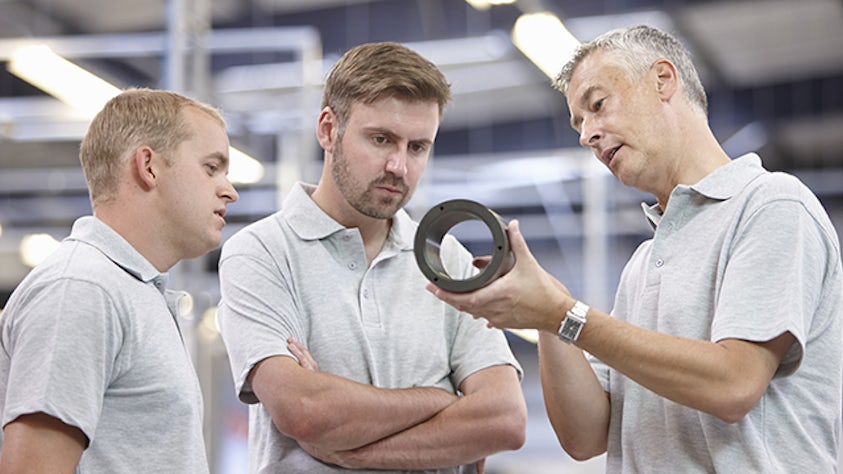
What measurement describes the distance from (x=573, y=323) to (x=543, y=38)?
3806mm

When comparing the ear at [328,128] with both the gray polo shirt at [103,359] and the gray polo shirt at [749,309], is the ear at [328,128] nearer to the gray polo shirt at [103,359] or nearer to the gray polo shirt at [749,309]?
the gray polo shirt at [103,359]

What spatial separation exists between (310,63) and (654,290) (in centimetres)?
339

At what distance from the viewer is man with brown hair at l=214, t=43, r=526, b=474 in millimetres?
1940

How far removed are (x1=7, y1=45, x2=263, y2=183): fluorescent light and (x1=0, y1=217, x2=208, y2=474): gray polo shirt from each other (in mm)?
2435

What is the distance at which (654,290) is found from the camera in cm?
184

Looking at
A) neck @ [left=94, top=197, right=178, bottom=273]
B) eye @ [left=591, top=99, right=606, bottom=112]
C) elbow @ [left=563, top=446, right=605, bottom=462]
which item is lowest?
elbow @ [left=563, top=446, right=605, bottom=462]

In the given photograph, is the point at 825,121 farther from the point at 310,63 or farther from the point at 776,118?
the point at 310,63

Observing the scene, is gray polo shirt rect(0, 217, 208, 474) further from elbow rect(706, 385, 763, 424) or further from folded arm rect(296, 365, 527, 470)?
elbow rect(706, 385, 763, 424)

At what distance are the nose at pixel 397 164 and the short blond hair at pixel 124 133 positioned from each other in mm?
380

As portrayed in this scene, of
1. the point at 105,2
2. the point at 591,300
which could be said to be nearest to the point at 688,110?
the point at 105,2

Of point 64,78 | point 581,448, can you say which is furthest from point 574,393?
point 64,78

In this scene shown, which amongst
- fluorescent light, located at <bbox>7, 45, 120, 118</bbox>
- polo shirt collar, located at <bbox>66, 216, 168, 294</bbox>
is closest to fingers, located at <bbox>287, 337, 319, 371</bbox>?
polo shirt collar, located at <bbox>66, 216, 168, 294</bbox>

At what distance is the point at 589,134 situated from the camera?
6.46 ft

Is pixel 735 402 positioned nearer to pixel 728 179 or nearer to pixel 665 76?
pixel 728 179
